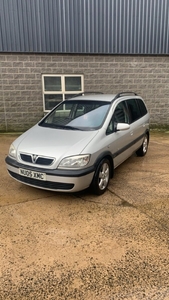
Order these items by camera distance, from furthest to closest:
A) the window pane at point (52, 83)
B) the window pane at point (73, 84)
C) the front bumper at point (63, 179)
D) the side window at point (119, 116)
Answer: the window pane at point (73, 84), the window pane at point (52, 83), the side window at point (119, 116), the front bumper at point (63, 179)

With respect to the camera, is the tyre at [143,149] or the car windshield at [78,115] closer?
the car windshield at [78,115]

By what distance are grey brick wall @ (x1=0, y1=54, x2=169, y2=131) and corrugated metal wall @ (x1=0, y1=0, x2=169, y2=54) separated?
29 centimetres

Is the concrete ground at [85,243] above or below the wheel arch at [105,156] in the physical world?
below

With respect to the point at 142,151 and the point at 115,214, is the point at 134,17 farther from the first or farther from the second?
the point at 115,214

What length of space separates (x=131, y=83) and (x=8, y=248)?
26.3ft

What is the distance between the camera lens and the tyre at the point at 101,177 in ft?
12.0

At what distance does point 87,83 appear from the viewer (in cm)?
888

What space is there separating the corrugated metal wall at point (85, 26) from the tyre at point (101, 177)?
589 centimetres

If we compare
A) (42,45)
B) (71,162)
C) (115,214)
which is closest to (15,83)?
(42,45)

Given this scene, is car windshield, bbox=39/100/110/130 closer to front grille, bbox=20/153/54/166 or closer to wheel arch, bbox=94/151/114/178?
wheel arch, bbox=94/151/114/178

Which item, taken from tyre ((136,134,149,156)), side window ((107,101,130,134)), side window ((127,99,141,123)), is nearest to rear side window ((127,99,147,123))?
side window ((127,99,141,123))

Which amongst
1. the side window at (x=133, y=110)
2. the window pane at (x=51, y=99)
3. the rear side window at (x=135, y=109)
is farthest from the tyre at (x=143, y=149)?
the window pane at (x=51, y=99)

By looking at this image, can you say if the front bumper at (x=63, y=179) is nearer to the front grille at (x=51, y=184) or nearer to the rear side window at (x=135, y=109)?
the front grille at (x=51, y=184)

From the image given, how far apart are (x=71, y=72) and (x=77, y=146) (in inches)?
230
